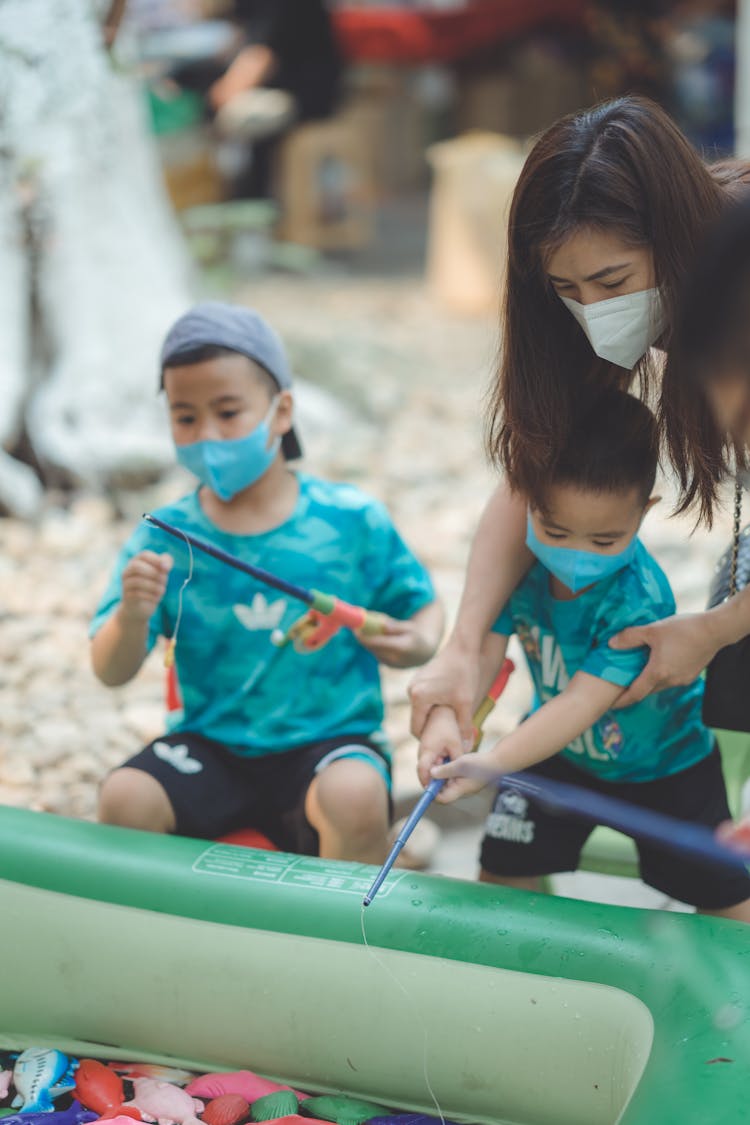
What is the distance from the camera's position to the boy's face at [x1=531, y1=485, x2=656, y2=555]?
152 cm

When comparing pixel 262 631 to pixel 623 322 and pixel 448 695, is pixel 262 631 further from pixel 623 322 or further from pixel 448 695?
pixel 623 322

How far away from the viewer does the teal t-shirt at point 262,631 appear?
1860 millimetres

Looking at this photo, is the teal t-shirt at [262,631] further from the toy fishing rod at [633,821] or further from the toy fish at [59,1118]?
the toy fish at [59,1118]

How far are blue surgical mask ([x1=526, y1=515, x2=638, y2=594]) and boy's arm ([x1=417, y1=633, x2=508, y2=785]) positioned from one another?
0.51ft

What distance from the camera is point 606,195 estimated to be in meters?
1.38

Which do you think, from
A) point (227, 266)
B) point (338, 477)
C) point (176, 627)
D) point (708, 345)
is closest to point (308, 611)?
point (176, 627)

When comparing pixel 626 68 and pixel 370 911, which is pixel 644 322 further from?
pixel 626 68

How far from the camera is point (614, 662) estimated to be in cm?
156

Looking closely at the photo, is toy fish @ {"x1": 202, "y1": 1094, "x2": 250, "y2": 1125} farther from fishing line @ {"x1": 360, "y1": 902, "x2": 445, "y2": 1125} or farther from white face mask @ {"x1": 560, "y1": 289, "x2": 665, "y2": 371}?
white face mask @ {"x1": 560, "y1": 289, "x2": 665, "y2": 371}

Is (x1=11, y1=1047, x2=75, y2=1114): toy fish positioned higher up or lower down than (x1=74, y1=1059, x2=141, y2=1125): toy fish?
higher up

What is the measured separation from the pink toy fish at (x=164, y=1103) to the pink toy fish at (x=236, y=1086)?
0.05ft

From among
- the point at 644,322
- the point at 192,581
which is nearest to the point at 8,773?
the point at 192,581

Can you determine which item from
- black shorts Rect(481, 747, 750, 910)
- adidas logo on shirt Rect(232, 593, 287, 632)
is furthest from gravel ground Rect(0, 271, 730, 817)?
adidas logo on shirt Rect(232, 593, 287, 632)

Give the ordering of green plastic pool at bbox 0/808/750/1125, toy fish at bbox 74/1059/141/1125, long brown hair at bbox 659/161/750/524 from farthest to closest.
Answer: toy fish at bbox 74/1059/141/1125 < green plastic pool at bbox 0/808/750/1125 < long brown hair at bbox 659/161/750/524
